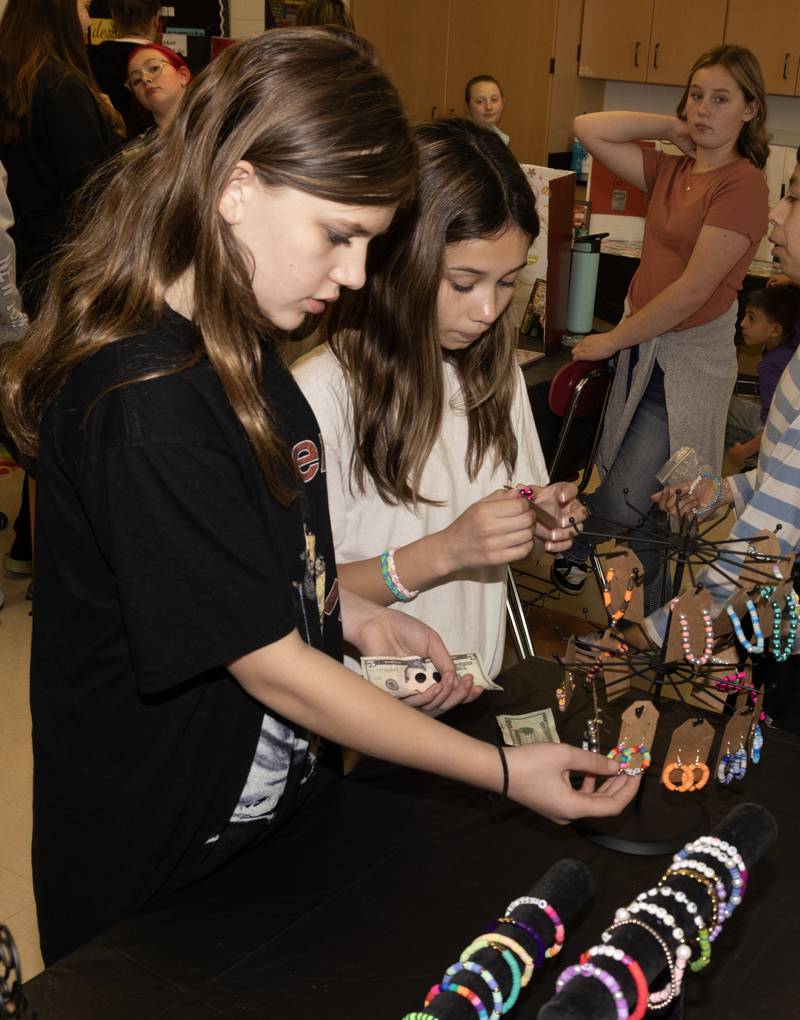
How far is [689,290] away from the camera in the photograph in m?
2.81

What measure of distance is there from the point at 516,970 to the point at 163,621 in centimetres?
39

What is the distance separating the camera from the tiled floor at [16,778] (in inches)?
82.0

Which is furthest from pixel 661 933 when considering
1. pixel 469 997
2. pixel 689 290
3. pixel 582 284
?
pixel 582 284

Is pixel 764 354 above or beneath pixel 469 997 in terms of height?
beneath

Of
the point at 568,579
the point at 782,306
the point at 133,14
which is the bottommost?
the point at 568,579

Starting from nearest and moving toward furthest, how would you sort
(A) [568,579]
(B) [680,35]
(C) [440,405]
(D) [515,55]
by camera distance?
1. (C) [440,405]
2. (A) [568,579]
3. (B) [680,35]
4. (D) [515,55]

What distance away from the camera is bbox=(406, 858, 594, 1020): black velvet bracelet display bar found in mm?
821

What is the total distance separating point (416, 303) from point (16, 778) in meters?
1.62

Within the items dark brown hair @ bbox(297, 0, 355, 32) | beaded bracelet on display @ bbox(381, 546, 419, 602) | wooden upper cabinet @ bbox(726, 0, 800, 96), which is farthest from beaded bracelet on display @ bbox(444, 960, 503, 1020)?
wooden upper cabinet @ bbox(726, 0, 800, 96)

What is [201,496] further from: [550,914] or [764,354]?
[764,354]

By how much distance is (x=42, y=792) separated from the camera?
110 cm

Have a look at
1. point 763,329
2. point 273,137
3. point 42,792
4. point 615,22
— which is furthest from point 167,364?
point 615,22

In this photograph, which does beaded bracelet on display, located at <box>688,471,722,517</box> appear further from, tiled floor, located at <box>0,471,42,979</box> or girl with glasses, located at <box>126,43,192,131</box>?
girl with glasses, located at <box>126,43,192,131</box>

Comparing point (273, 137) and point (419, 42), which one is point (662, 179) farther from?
point (419, 42)
